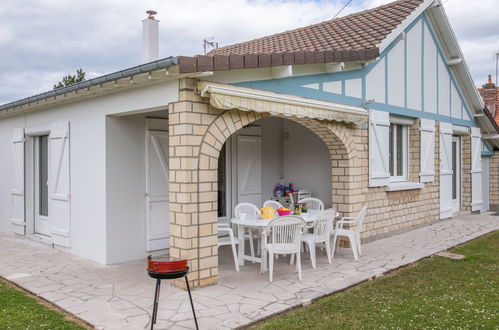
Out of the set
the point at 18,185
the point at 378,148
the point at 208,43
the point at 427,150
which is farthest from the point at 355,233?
the point at 208,43

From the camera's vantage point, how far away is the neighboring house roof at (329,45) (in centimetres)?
596

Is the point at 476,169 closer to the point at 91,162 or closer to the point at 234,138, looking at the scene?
the point at 234,138

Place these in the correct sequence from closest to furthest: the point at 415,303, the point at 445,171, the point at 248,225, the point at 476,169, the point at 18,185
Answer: the point at 415,303
the point at 248,225
the point at 18,185
the point at 445,171
the point at 476,169

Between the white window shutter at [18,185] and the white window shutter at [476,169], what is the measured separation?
46.9 feet

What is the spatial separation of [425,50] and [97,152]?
9633 millimetres

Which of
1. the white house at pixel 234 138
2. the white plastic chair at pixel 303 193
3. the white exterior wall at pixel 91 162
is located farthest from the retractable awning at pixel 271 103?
the white plastic chair at pixel 303 193

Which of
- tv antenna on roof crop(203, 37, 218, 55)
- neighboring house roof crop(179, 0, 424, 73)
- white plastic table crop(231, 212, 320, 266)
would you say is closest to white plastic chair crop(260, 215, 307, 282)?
white plastic table crop(231, 212, 320, 266)

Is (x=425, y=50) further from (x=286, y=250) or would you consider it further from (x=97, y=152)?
(x=97, y=152)

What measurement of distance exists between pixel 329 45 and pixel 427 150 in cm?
474

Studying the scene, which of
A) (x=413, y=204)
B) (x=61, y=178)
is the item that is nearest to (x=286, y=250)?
(x=61, y=178)

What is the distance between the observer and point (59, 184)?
9.10m

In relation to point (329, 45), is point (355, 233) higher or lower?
lower

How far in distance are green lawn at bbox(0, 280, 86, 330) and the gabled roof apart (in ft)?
21.4

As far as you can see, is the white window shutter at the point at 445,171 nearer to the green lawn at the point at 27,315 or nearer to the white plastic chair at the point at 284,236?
the white plastic chair at the point at 284,236
